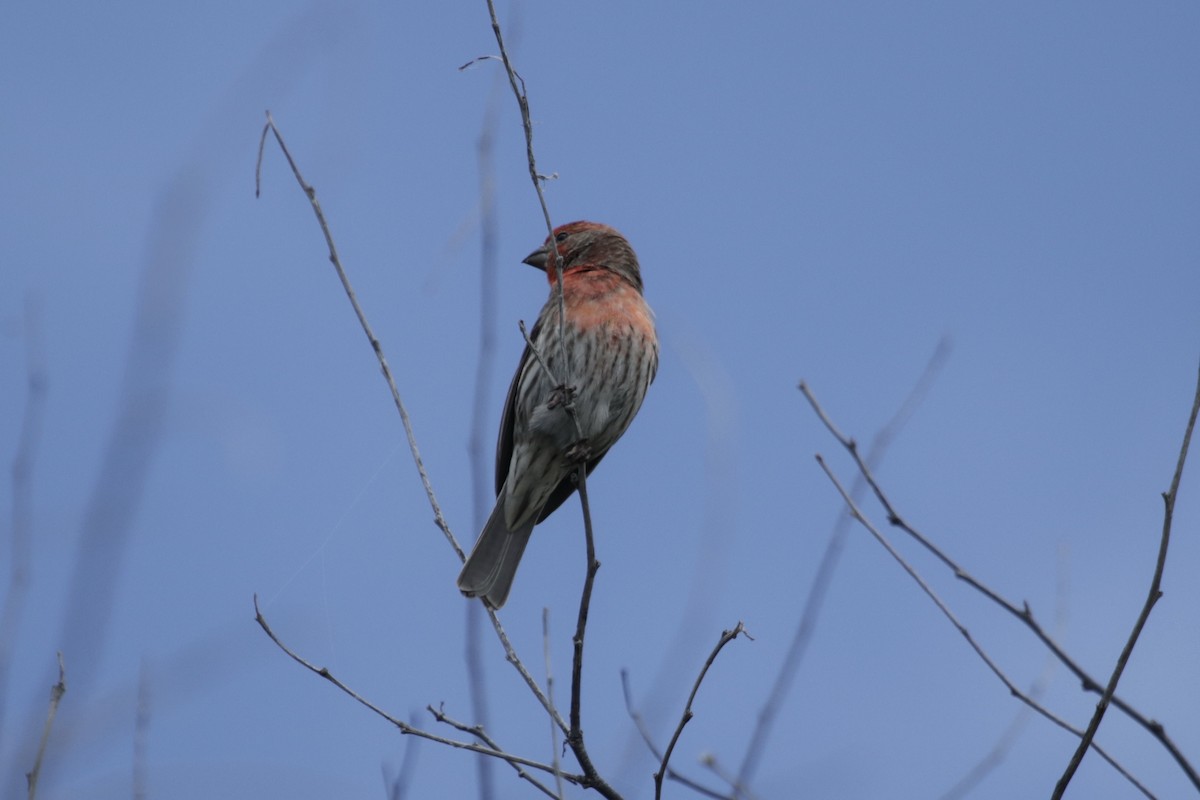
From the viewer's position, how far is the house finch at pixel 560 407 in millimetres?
6754

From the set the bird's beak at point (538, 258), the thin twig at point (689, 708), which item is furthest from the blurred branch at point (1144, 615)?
the bird's beak at point (538, 258)

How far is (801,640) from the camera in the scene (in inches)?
147

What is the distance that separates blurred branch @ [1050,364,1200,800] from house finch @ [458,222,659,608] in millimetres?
3725

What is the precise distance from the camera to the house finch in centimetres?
Answer: 675

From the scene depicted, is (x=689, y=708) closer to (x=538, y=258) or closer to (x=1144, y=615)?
(x=1144, y=615)

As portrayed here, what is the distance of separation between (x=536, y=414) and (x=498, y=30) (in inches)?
107

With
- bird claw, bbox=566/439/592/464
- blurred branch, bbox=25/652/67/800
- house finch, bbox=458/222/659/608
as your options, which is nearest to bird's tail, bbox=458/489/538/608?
house finch, bbox=458/222/659/608

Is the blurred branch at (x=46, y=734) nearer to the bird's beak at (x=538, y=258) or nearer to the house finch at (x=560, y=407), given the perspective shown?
the house finch at (x=560, y=407)

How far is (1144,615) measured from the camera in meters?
2.83

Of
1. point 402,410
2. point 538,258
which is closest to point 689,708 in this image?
point 402,410

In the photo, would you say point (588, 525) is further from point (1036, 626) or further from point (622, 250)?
point (622, 250)

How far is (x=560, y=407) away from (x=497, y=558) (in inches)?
33.2

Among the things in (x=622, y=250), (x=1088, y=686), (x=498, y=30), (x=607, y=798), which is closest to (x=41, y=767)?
(x=607, y=798)

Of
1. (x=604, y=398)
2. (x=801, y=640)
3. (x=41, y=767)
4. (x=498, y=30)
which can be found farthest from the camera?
(x=604, y=398)
